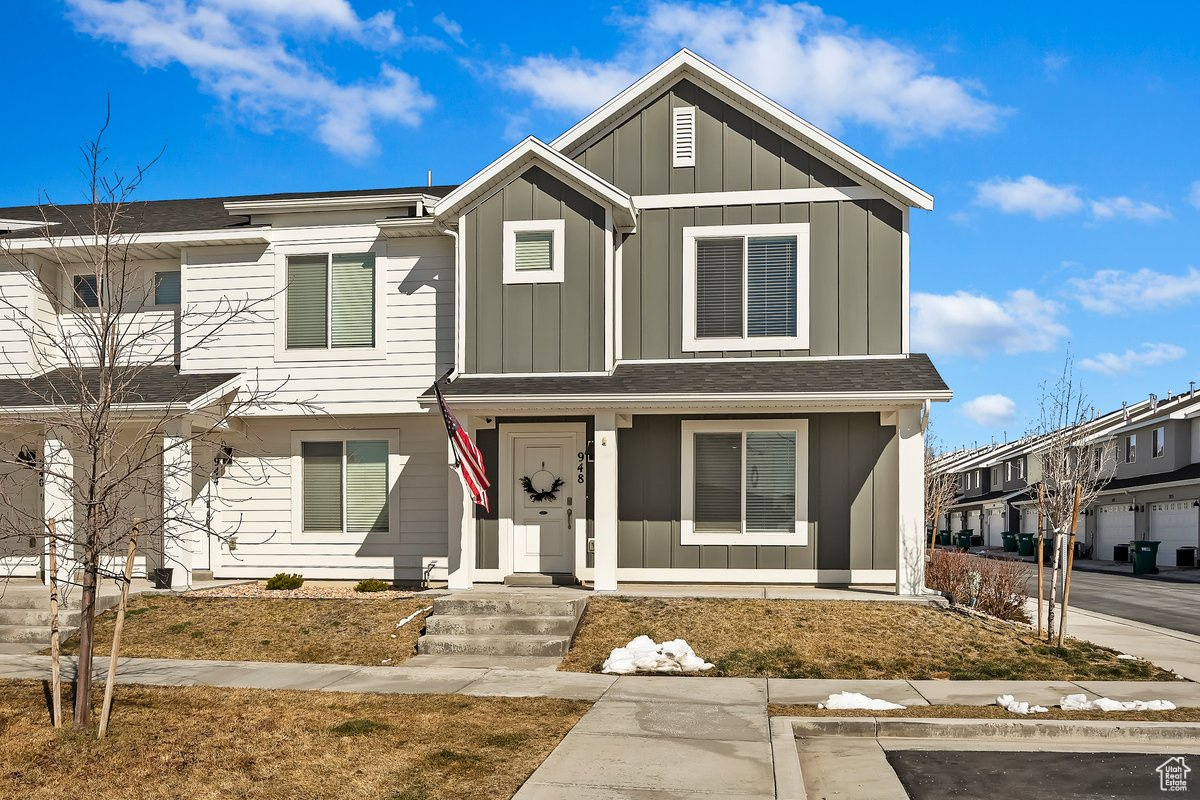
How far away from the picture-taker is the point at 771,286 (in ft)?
54.1

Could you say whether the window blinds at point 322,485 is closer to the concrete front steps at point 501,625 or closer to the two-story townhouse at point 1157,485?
the concrete front steps at point 501,625

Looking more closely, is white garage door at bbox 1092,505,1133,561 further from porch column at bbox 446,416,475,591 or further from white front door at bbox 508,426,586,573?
porch column at bbox 446,416,475,591

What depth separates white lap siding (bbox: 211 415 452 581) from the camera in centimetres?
1733

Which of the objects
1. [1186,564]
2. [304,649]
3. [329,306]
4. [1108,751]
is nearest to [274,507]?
[329,306]

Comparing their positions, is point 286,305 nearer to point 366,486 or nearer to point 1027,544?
point 366,486

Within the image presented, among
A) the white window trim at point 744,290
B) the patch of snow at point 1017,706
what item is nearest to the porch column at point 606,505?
the white window trim at point 744,290

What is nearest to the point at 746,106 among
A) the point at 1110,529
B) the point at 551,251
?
the point at 551,251

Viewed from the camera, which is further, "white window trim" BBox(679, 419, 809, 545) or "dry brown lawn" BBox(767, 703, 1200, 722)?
"white window trim" BBox(679, 419, 809, 545)

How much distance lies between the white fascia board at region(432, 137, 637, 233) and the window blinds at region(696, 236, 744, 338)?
1.47 metres

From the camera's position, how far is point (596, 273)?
623 inches

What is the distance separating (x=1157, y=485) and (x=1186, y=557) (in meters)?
2.58

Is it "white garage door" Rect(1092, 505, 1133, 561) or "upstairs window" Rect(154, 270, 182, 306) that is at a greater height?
"upstairs window" Rect(154, 270, 182, 306)

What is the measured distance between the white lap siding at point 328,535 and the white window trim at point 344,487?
0.08 feet

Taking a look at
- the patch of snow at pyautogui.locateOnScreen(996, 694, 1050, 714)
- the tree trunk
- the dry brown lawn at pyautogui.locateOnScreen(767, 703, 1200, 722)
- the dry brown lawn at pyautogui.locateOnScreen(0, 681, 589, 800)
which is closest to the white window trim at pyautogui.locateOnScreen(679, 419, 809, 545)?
the patch of snow at pyautogui.locateOnScreen(996, 694, 1050, 714)
